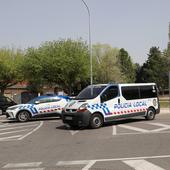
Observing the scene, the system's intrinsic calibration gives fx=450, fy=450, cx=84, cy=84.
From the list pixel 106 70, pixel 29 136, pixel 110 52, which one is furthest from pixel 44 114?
pixel 110 52

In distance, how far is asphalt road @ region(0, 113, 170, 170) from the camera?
32.4ft

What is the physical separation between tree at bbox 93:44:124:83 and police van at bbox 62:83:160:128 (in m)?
50.6

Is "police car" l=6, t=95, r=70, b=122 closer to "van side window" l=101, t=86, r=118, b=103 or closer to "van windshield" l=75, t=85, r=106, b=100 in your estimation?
"van windshield" l=75, t=85, r=106, b=100

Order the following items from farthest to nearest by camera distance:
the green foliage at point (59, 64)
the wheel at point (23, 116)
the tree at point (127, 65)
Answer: the tree at point (127, 65), the green foliage at point (59, 64), the wheel at point (23, 116)

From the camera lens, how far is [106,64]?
77.3 metres

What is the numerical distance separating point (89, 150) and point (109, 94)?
311 inches

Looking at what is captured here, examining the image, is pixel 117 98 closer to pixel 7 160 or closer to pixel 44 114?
pixel 44 114

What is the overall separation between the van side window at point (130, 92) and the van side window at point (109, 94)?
56cm

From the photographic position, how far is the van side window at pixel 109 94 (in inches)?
773

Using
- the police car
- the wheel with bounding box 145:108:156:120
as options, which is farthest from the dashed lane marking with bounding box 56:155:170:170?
the police car

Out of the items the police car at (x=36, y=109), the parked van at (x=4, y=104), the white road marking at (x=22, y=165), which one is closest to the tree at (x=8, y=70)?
the parked van at (x=4, y=104)

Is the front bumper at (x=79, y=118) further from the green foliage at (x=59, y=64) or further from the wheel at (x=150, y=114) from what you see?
the green foliage at (x=59, y=64)

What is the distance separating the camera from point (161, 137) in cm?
1477

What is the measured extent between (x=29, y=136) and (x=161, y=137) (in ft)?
16.5
